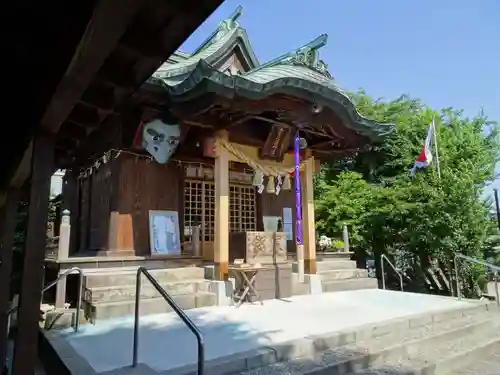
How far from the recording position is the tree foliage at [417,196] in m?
10.4

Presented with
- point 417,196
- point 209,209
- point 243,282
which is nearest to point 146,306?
point 243,282

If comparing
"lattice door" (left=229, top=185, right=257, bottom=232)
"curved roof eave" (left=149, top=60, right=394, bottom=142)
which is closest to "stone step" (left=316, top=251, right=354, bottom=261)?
"lattice door" (left=229, top=185, right=257, bottom=232)

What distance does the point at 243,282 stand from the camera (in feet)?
23.0

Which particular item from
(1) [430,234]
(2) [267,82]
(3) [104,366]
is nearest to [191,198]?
(2) [267,82]

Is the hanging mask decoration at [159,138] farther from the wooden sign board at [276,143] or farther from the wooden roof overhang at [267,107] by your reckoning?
the wooden sign board at [276,143]

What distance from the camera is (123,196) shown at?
26.0 feet

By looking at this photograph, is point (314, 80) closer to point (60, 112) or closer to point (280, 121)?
point (280, 121)

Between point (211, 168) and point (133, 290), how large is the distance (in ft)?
13.5

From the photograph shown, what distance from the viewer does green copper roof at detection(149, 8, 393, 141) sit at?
6355 millimetres

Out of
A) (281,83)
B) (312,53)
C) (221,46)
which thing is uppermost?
(221,46)

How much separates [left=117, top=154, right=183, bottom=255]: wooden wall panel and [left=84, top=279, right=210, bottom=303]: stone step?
5.95 ft

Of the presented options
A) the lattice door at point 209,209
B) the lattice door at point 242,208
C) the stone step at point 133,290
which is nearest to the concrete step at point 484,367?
the stone step at point 133,290

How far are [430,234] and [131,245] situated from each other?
8.39 metres

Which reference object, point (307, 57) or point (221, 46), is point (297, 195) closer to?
point (307, 57)
